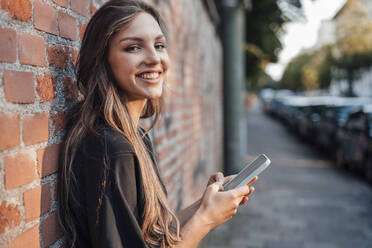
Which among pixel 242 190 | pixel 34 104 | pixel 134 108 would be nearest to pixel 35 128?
pixel 34 104

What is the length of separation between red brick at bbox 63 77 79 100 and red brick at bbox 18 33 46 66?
20cm

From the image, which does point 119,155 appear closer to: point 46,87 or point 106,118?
point 106,118

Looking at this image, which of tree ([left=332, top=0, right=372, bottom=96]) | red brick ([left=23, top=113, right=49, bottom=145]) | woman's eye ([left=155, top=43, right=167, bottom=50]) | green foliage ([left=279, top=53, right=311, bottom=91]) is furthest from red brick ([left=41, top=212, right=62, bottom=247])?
green foliage ([left=279, top=53, right=311, bottom=91])

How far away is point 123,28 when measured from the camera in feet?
4.50

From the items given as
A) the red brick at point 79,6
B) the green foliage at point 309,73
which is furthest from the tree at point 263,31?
the green foliage at point 309,73

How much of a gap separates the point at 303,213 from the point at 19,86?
6.13m

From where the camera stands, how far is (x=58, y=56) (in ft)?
4.43

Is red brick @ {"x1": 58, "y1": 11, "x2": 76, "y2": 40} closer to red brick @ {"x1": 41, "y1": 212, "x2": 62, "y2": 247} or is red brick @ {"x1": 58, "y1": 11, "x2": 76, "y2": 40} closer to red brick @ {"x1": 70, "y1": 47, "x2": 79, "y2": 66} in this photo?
red brick @ {"x1": 70, "y1": 47, "x2": 79, "y2": 66}

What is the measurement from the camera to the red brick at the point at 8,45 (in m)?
0.99

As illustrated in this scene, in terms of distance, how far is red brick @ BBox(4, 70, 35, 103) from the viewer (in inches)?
39.6

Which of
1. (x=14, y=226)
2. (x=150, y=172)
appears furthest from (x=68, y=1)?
(x=14, y=226)

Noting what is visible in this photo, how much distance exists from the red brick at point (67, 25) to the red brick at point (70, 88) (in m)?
0.16

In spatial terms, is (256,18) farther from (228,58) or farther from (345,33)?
(345,33)

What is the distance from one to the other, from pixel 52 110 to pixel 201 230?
66 centimetres
